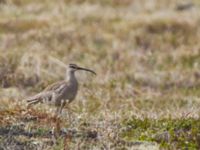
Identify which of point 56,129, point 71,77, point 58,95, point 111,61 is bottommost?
point 56,129

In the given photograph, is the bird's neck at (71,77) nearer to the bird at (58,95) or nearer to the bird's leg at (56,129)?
the bird at (58,95)

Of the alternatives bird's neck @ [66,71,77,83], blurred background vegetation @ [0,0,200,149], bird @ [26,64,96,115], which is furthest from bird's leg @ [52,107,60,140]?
bird's neck @ [66,71,77,83]

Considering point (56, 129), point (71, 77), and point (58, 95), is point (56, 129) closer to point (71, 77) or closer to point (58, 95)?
point (58, 95)

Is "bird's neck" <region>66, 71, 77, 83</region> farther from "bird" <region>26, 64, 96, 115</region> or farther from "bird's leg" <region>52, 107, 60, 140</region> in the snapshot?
"bird's leg" <region>52, 107, 60, 140</region>

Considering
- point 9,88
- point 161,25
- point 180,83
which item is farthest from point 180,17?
point 9,88

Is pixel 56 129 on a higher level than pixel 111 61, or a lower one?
lower

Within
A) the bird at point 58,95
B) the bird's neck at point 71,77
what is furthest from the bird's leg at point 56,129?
the bird's neck at point 71,77

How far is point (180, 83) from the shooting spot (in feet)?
56.8

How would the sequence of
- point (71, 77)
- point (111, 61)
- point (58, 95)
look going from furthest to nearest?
point (111, 61), point (71, 77), point (58, 95)

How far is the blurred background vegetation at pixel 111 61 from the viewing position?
1046 centimetres

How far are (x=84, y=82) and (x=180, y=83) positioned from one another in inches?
86.6

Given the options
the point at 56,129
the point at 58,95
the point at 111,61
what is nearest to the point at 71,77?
the point at 58,95

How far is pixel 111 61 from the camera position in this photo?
18766mm

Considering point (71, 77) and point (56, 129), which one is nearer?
point (56, 129)
